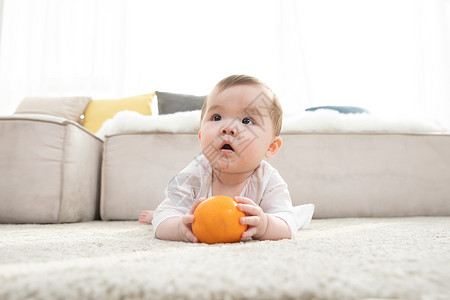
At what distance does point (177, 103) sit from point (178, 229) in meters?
1.77

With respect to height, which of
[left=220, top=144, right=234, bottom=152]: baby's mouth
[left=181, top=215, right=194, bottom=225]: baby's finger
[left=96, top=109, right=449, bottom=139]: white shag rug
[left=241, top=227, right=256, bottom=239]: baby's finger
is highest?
[left=96, top=109, right=449, bottom=139]: white shag rug

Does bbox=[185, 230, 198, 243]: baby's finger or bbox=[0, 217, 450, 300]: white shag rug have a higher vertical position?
bbox=[0, 217, 450, 300]: white shag rug

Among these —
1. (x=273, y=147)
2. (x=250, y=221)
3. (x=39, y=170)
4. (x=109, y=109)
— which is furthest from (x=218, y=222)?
(x=109, y=109)

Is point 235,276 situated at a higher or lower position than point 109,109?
lower

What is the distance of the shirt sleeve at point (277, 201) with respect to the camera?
2.88 ft

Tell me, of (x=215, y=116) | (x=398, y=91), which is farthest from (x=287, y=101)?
(x=215, y=116)

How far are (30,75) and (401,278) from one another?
13.6 ft

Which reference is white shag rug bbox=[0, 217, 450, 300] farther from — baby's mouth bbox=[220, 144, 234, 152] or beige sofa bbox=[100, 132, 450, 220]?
beige sofa bbox=[100, 132, 450, 220]

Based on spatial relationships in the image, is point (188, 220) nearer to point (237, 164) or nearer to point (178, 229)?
point (178, 229)

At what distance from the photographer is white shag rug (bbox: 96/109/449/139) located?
1.53m

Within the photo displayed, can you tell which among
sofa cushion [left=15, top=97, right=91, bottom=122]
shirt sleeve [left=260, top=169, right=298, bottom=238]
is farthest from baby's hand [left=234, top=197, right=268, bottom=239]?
sofa cushion [left=15, top=97, right=91, bottom=122]

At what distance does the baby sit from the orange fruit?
2.5 inches

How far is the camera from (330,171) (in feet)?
4.88

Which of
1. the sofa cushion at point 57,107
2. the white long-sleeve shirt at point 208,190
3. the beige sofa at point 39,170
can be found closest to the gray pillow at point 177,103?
the sofa cushion at point 57,107
